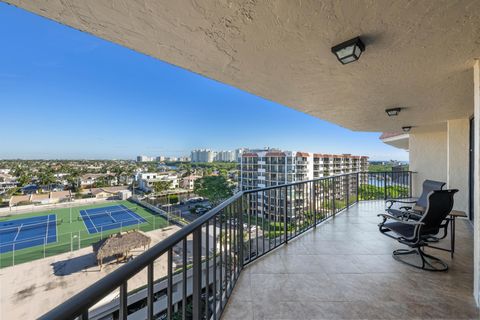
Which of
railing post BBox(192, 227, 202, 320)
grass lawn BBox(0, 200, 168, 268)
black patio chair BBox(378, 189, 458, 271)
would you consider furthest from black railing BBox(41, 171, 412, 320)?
grass lawn BBox(0, 200, 168, 268)

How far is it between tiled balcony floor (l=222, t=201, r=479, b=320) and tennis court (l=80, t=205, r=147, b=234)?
9217mm

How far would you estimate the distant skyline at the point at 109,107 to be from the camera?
29.6 ft

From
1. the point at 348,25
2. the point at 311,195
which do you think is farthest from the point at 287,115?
the point at 348,25

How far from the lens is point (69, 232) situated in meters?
9.45

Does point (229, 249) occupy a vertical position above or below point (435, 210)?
below

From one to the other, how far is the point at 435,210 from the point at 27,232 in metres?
14.1

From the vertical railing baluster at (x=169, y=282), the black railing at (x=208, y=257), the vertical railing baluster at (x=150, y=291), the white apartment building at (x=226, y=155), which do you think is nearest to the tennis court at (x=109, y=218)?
the black railing at (x=208, y=257)

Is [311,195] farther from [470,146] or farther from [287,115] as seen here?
[287,115]

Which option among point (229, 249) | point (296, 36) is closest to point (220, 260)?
point (229, 249)

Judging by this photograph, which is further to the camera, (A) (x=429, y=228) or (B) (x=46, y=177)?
(B) (x=46, y=177)

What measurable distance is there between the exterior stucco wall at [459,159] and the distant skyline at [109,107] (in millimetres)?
3033

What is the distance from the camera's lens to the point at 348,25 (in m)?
1.52

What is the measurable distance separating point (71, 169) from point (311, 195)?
10.2m

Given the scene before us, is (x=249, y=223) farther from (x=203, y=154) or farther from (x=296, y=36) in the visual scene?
(x=203, y=154)
